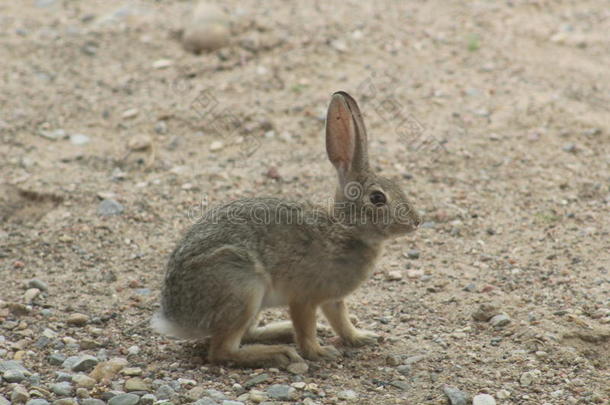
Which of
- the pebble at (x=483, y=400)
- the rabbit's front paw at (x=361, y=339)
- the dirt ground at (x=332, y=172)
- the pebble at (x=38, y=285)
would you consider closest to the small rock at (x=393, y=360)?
the dirt ground at (x=332, y=172)

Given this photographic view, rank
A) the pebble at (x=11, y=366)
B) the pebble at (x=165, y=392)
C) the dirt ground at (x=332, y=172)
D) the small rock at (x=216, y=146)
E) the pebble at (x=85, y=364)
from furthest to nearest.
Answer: the small rock at (x=216, y=146) < the dirt ground at (x=332, y=172) < the pebble at (x=85, y=364) < the pebble at (x=11, y=366) < the pebble at (x=165, y=392)

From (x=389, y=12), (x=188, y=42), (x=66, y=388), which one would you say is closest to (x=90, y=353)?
(x=66, y=388)

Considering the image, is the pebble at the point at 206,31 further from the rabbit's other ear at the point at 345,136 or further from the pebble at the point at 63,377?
the pebble at the point at 63,377

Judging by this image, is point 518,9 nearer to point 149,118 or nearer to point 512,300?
point 149,118

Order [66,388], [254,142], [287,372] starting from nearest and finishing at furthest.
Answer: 1. [66,388]
2. [287,372]
3. [254,142]

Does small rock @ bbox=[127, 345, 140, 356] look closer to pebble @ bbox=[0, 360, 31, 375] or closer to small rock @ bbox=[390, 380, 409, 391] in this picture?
pebble @ bbox=[0, 360, 31, 375]

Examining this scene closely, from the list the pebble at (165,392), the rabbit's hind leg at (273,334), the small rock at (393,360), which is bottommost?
the rabbit's hind leg at (273,334)

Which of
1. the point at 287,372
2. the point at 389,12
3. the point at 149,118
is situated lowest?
the point at 287,372

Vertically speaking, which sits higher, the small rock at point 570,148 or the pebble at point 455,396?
the small rock at point 570,148
